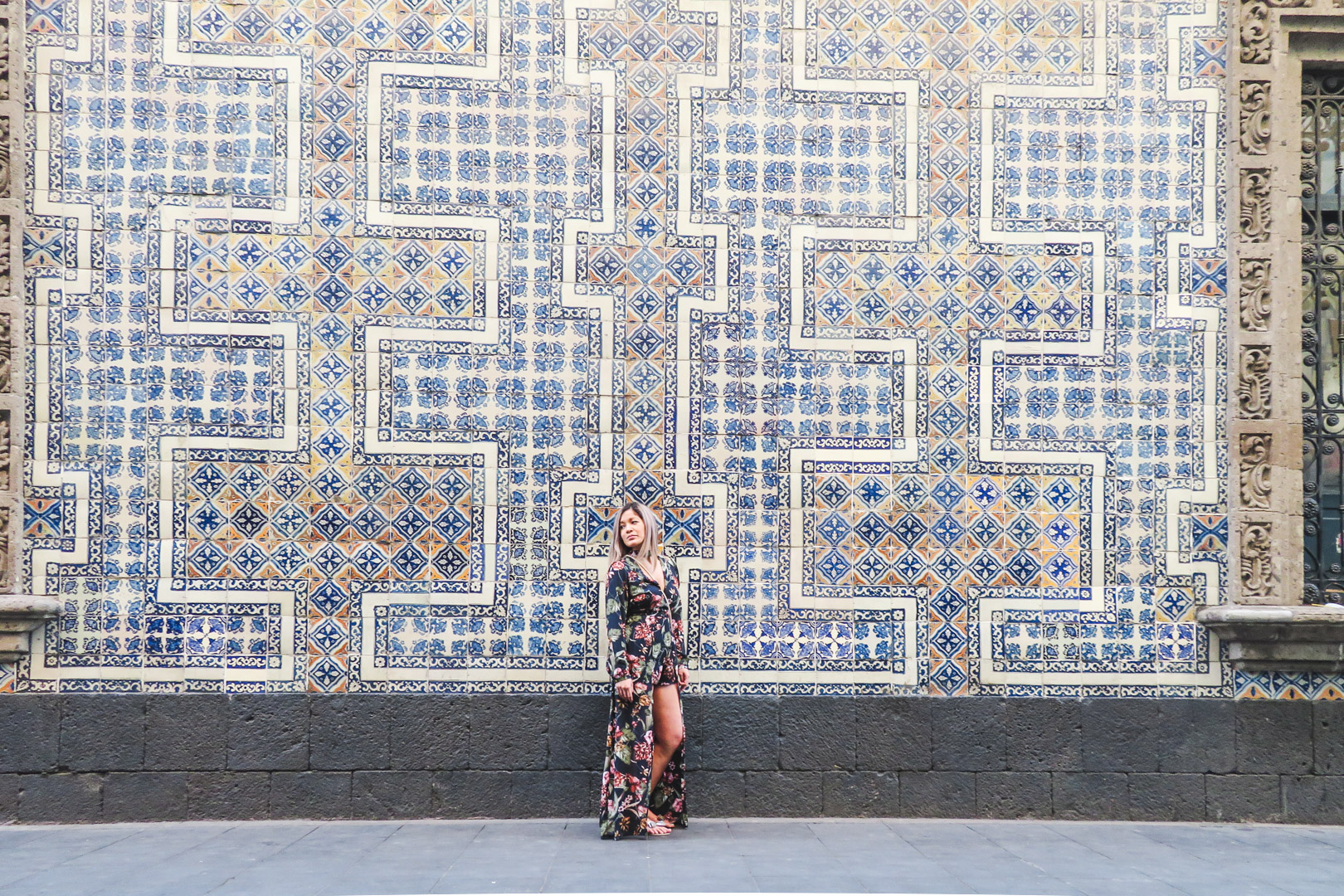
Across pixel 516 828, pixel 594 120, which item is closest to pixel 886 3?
pixel 594 120

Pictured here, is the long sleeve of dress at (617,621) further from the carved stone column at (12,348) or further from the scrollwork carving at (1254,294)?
the scrollwork carving at (1254,294)

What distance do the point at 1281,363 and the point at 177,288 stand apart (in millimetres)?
6337

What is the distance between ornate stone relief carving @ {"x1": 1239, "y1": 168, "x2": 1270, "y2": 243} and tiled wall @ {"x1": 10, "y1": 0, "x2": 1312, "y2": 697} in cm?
16

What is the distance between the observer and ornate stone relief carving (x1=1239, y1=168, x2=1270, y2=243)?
6809 mm

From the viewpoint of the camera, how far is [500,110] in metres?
6.75

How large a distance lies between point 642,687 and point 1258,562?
361 centimetres

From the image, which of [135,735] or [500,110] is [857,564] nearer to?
[500,110]

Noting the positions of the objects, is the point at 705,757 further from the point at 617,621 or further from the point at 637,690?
the point at 617,621

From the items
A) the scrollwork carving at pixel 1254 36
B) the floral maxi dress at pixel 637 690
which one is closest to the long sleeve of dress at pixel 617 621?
the floral maxi dress at pixel 637 690

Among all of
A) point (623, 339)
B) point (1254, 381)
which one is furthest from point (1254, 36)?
point (623, 339)

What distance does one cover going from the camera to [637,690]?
606cm

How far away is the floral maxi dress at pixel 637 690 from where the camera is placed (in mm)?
6012

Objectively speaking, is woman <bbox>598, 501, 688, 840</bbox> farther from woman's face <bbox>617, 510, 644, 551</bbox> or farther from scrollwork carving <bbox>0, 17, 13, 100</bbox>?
scrollwork carving <bbox>0, 17, 13, 100</bbox>

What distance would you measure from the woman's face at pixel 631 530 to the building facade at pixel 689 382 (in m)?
0.40
